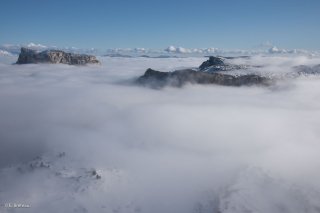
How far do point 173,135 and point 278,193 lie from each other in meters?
93.8

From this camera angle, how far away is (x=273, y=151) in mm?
131375

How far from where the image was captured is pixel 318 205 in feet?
240

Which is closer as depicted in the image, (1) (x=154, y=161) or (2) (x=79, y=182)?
(2) (x=79, y=182)

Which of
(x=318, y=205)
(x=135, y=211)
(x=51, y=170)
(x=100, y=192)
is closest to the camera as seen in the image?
(x=318, y=205)

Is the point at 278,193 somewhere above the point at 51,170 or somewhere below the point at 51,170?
above

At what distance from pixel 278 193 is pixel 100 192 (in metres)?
51.3

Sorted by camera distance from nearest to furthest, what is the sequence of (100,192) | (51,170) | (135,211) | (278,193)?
(278,193)
(135,211)
(100,192)
(51,170)

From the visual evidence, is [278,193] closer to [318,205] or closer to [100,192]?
[318,205]

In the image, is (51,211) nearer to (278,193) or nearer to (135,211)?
(135,211)

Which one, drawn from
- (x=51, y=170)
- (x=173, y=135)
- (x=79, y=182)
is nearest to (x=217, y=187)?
(x=79, y=182)

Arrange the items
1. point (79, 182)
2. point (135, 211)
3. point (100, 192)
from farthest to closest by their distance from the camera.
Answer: point (79, 182) → point (100, 192) → point (135, 211)

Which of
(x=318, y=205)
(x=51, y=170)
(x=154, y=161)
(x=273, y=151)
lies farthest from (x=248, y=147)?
(x=51, y=170)

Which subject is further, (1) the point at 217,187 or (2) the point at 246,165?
(2) the point at 246,165

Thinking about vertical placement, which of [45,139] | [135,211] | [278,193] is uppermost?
[278,193]
